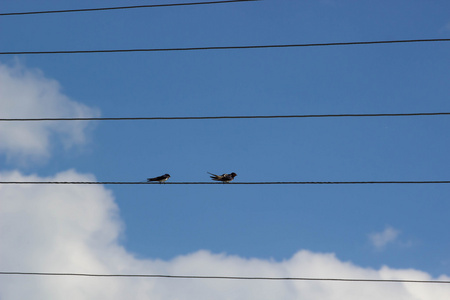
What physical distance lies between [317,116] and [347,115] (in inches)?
21.0

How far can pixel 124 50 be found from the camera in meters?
14.2

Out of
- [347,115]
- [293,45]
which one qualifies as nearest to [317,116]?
[347,115]

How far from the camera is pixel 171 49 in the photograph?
14.1 metres

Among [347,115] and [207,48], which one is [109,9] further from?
[347,115]

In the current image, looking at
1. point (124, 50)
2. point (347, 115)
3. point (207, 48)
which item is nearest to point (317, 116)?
point (347, 115)

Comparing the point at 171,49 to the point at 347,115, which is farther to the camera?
the point at 171,49

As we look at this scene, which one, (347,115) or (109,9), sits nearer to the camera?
(347,115)

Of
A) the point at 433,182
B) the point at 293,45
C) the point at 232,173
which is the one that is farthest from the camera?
the point at 232,173

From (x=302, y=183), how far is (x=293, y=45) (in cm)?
261

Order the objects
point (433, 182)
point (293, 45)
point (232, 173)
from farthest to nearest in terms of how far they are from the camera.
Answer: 1. point (232, 173)
2. point (293, 45)
3. point (433, 182)

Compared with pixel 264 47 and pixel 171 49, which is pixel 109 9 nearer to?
pixel 171 49

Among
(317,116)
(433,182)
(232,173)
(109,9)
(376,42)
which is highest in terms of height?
(232,173)

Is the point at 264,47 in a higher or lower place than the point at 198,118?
higher

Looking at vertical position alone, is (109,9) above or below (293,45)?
above
